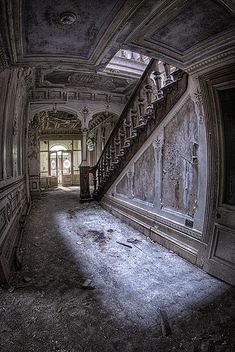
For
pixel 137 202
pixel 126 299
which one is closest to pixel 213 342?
pixel 126 299

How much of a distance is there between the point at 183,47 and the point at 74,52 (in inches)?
48.8

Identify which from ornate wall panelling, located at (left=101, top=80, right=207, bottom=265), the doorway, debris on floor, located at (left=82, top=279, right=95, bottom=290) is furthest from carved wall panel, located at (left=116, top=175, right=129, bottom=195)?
the doorway

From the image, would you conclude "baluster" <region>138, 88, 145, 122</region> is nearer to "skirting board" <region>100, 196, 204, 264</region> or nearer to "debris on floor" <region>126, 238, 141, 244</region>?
"skirting board" <region>100, 196, 204, 264</region>

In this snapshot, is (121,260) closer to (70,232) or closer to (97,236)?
(97,236)

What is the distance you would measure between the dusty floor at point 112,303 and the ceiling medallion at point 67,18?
2834 millimetres

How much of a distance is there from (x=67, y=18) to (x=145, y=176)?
3.89 m

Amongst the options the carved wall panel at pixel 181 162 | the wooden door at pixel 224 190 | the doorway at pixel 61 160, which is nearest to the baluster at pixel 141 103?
the carved wall panel at pixel 181 162

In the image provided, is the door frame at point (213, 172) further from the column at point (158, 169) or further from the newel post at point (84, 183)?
the newel post at point (84, 183)

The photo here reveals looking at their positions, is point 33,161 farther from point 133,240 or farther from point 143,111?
point 133,240

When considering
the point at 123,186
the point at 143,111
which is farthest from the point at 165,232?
the point at 143,111

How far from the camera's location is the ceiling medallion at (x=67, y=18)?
6.27 feet

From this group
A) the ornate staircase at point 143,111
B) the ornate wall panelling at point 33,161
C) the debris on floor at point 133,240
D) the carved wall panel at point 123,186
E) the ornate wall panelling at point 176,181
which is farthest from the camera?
the ornate wall panelling at point 33,161

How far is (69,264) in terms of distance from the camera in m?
3.68

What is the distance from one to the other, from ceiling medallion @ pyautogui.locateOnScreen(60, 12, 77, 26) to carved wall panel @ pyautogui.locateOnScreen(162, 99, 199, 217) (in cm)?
237
